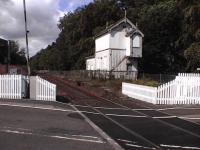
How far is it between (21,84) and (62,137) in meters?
12.6

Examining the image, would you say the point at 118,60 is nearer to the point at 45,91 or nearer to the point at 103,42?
the point at 103,42

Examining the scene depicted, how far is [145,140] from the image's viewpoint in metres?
13.9

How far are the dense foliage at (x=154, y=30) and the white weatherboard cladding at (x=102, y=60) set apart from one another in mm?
5292

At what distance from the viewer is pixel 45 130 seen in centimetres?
1535

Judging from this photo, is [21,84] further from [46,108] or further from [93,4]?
[93,4]

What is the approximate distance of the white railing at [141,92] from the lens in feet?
89.8

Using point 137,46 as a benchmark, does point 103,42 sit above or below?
above

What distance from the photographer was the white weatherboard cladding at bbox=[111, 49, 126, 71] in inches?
2361

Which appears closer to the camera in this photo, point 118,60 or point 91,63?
point 118,60

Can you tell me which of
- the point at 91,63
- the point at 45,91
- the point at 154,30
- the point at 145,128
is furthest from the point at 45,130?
the point at 91,63

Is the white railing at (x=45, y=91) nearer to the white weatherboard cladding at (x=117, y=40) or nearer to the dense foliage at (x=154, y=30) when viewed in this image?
the dense foliage at (x=154, y=30)

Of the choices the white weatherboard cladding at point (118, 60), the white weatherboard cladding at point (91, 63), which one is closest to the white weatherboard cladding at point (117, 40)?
the white weatherboard cladding at point (118, 60)

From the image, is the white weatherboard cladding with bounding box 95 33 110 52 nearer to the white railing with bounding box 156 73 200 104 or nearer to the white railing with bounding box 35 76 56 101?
the white railing with bounding box 156 73 200 104

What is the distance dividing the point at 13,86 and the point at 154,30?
44.2 m
